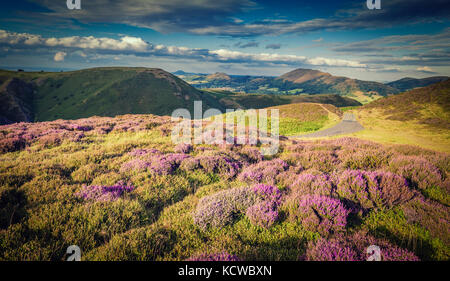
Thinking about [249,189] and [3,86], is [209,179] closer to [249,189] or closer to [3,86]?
[249,189]

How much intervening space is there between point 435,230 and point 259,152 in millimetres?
7402

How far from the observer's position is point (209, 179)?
7.84m

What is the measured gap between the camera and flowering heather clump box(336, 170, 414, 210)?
5.61 m

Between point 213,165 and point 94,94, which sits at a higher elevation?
point 94,94

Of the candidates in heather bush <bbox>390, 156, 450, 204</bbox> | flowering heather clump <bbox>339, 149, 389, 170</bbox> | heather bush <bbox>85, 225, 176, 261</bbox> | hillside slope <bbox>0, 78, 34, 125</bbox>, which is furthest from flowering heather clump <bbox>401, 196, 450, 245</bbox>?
hillside slope <bbox>0, 78, 34, 125</bbox>

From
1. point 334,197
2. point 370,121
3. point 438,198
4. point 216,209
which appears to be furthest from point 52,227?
point 370,121

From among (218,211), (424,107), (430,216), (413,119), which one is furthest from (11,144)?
(424,107)

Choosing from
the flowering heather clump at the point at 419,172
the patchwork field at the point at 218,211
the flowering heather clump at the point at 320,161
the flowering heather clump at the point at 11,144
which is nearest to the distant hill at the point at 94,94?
the flowering heather clump at the point at 11,144

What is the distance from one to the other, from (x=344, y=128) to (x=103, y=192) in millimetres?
30476

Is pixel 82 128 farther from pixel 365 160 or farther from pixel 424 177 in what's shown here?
pixel 424 177

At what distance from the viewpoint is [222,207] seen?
211 inches

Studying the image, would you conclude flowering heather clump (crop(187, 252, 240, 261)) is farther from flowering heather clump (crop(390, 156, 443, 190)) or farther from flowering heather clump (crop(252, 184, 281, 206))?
flowering heather clump (crop(390, 156, 443, 190))

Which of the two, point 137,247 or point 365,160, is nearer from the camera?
point 137,247

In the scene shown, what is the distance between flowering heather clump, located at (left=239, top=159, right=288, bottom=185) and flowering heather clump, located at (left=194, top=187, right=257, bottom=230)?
59.2 inches
